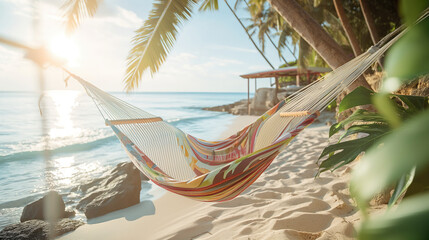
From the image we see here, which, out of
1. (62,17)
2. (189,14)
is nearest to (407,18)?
(189,14)

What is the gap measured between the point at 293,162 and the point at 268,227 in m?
1.34

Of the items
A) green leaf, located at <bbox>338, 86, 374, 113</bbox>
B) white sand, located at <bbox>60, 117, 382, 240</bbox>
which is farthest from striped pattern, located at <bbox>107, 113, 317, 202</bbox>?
green leaf, located at <bbox>338, 86, 374, 113</bbox>

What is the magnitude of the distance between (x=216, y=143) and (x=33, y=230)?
4.45ft

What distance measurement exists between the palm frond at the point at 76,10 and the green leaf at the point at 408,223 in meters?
3.21

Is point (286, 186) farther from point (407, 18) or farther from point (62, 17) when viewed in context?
point (62, 17)

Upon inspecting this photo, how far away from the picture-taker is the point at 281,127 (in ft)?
5.56

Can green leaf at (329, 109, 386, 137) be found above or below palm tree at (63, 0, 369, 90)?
below

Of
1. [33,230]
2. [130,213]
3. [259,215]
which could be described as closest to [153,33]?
[130,213]

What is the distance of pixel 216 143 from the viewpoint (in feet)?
6.53

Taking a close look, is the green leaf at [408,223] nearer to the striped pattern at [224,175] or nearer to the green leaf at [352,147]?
the green leaf at [352,147]

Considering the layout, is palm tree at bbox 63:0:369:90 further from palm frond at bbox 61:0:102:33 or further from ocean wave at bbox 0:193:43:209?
ocean wave at bbox 0:193:43:209

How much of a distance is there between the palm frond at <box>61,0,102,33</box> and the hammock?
1.23 meters

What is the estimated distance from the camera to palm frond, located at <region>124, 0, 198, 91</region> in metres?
2.75

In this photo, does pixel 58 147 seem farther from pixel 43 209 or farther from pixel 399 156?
pixel 399 156
